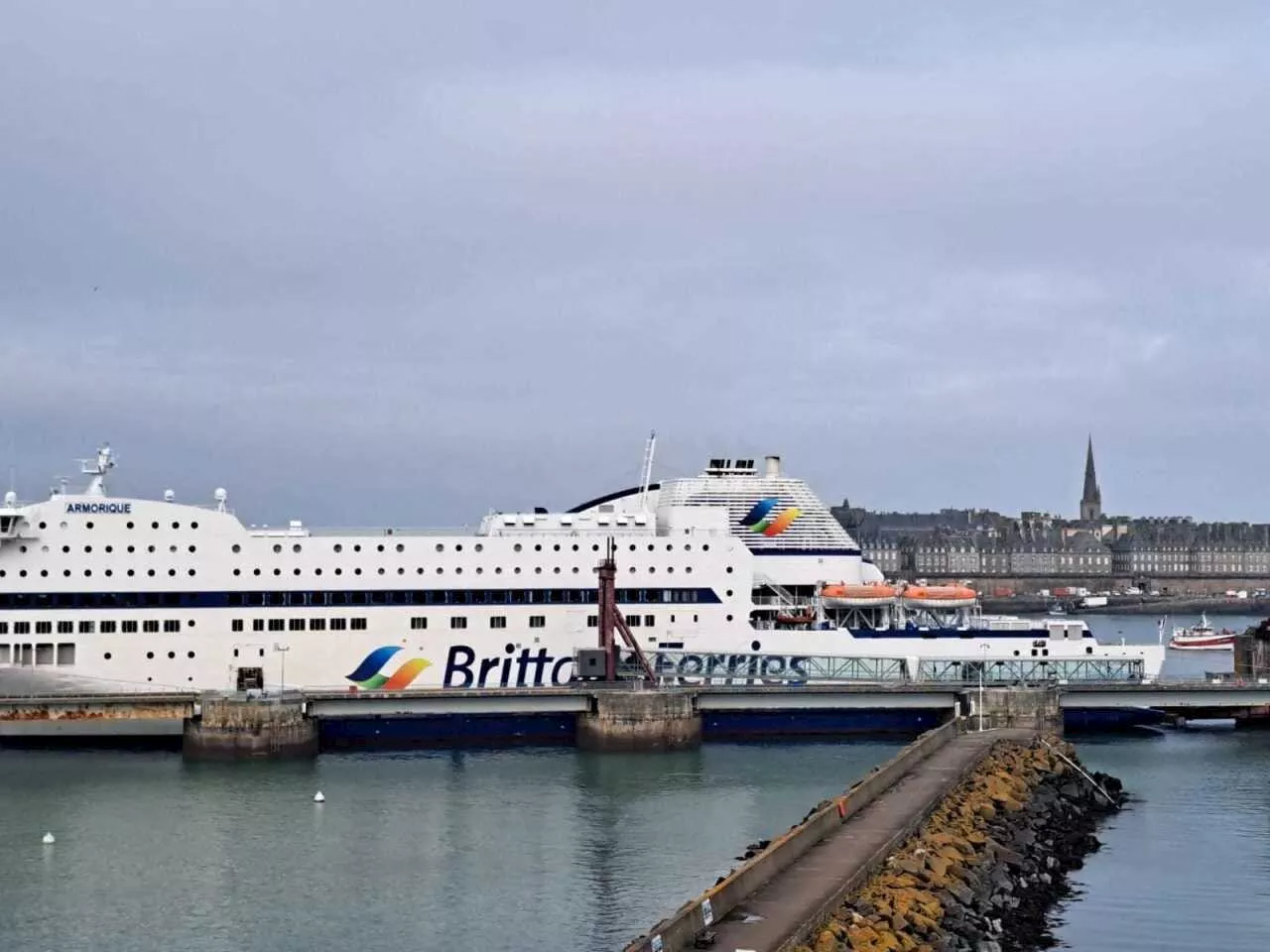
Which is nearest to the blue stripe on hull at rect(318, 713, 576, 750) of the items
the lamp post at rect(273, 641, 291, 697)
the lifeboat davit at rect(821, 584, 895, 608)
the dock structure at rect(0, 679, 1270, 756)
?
the dock structure at rect(0, 679, 1270, 756)

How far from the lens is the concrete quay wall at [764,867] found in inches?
640

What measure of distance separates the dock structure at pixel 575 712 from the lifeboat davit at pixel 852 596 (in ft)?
6.60

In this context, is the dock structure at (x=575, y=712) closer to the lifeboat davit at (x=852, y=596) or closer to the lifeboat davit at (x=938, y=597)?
the lifeboat davit at (x=852, y=596)

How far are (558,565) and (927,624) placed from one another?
9241 millimetres

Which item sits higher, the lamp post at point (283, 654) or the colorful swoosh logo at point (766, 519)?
the colorful swoosh logo at point (766, 519)

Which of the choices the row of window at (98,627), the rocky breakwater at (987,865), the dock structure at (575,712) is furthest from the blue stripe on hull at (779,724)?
the row of window at (98,627)

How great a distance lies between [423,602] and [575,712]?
430cm

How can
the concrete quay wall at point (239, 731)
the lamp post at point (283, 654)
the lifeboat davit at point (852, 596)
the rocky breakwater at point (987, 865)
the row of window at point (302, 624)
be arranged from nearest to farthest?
1. the rocky breakwater at point (987, 865)
2. the concrete quay wall at point (239, 731)
3. the lamp post at point (283, 654)
4. the row of window at point (302, 624)
5. the lifeboat davit at point (852, 596)

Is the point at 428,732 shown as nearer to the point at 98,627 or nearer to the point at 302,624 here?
the point at 302,624

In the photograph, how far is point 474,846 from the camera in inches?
1031

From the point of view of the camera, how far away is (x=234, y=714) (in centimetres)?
3450

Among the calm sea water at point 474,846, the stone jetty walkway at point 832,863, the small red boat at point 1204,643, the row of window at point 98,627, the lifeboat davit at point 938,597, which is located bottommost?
the calm sea water at point 474,846

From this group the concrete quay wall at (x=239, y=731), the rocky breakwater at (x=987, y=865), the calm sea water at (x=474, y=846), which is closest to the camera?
the rocky breakwater at (x=987, y=865)

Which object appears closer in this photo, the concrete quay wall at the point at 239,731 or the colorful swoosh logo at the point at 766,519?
the concrete quay wall at the point at 239,731
